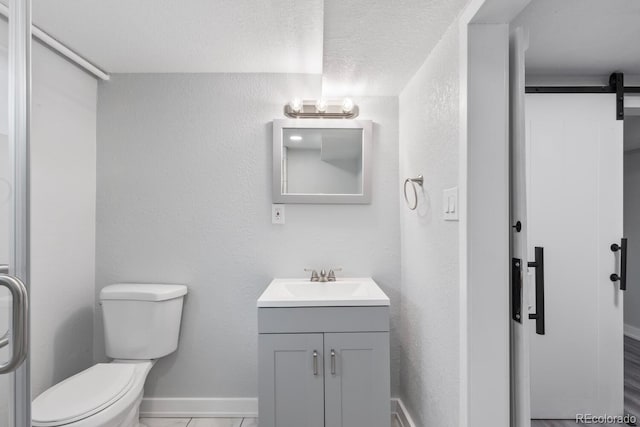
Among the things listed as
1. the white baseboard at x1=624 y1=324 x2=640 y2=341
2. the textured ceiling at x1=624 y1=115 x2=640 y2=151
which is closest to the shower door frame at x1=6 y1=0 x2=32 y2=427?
the textured ceiling at x1=624 y1=115 x2=640 y2=151

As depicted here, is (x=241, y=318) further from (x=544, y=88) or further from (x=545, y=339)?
(x=544, y=88)

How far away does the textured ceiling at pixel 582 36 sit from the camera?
1.30m

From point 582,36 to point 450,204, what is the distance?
1.12 m

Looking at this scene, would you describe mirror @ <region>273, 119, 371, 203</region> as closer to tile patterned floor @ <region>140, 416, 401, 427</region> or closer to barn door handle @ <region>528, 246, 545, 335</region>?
barn door handle @ <region>528, 246, 545, 335</region>

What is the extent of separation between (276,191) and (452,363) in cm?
134

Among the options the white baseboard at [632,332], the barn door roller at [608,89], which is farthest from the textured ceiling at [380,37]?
the white baseboard at [632,332]

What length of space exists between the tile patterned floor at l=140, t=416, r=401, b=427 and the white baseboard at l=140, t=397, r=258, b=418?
2 centimetres

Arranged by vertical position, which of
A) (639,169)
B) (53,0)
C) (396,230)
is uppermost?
(53,0)

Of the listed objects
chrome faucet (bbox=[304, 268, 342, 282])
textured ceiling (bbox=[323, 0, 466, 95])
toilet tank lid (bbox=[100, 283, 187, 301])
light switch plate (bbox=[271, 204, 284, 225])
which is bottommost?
toilet tank lid (bbox=[100, 283, 187, 301])

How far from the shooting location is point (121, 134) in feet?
6.75

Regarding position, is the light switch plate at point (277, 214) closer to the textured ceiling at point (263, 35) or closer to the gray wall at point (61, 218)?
the textured ceiling at point (263, 35)

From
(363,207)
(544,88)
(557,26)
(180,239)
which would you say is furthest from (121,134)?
(544,88)

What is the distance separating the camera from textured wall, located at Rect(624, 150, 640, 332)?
3.39m

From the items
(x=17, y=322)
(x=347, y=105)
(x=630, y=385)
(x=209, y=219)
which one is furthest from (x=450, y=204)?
(x=630, y=385)
